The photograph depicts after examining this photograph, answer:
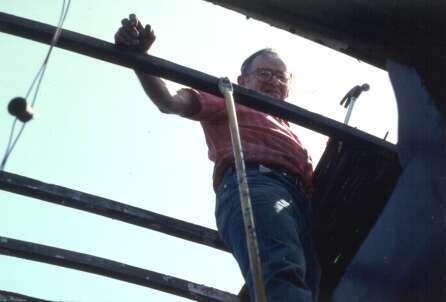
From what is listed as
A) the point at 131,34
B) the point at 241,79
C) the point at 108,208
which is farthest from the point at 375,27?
the point at 108,208

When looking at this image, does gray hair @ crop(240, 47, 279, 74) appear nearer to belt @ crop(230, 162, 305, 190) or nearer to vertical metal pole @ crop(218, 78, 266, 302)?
belt @ crop(230, 162, 305, 190)

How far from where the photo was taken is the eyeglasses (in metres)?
3.65

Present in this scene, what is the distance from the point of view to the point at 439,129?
8.91ft

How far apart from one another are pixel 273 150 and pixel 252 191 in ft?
1.51

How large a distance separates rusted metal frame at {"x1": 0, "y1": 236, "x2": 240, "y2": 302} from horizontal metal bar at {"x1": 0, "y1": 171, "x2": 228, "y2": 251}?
35cm

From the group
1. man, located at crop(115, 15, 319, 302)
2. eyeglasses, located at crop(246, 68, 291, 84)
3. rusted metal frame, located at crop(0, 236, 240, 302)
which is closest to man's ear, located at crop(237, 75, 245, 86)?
man, located at crop(115, 15, 319, 302)

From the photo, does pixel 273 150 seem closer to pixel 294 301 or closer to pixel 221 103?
pixel 221 103

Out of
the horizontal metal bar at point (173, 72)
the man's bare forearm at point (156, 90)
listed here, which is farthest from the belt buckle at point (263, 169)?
the man's bare forearm at point (156, 90)

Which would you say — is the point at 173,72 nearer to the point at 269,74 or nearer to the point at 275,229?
the point at 275,229

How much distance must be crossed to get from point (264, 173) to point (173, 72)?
0.69 metres

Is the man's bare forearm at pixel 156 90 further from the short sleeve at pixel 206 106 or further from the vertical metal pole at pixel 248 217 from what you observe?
the vertical metal pole at pixel 248 217

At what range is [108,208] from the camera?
3598 millimetres

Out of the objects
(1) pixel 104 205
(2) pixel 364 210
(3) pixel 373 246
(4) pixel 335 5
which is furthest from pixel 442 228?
(1) pixel 104 205

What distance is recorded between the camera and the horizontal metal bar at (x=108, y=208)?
11.5 ft
